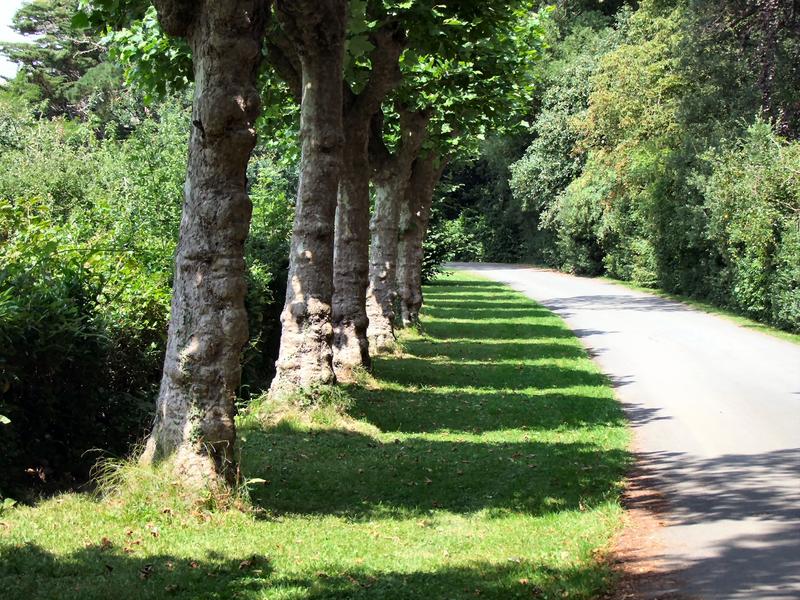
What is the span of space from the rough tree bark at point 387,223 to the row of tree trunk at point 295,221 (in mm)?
31

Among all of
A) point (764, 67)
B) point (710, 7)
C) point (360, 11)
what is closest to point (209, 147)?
point (360, 11)

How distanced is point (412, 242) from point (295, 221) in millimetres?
14594

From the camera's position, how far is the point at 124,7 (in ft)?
37.2

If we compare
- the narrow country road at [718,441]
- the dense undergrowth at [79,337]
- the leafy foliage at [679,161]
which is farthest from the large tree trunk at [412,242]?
the dense undergrowth at [79,337]

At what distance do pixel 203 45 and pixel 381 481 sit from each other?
4401mm

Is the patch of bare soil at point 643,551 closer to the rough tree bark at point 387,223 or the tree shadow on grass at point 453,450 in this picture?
the tree shadow on grass at point 453,450

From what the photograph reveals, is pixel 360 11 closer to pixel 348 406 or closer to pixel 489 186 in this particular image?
pixel 348 406

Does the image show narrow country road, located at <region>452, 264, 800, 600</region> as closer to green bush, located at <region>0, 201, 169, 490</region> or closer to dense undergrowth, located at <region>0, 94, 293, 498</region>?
dense undergrowth, located at <region>0, 94, 293, 498</region>

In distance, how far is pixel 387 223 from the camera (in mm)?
21391

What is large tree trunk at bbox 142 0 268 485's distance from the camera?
25.8ft

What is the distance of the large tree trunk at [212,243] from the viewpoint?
7.86 m

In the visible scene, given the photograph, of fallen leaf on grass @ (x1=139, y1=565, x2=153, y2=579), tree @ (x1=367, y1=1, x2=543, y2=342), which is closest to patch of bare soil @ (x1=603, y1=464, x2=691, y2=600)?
fallen leaf on grass @ (x1=139, y1=565, x2=153, y2=579)

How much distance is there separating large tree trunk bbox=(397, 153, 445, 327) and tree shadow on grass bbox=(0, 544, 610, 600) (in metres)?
19.1

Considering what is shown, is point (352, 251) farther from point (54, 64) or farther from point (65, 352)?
point (54, 64)
